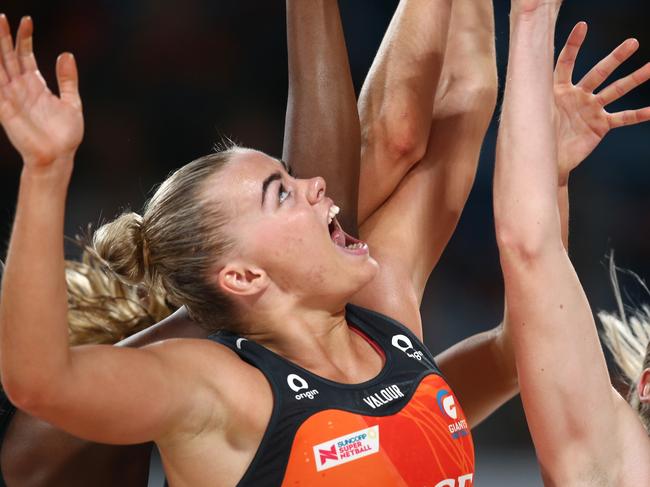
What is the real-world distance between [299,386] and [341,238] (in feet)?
1.03

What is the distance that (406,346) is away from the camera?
6.45 feet

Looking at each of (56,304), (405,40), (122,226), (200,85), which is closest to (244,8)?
(200,85)

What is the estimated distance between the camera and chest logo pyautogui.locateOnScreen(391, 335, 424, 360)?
6.39 feet

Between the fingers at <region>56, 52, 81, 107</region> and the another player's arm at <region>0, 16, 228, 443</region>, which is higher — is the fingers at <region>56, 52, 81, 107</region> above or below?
above

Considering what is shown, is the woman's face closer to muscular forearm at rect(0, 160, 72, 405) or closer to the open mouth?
the open mouth

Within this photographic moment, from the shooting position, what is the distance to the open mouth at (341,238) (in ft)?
6.21

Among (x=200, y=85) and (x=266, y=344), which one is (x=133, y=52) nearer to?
(x=200, y=85)

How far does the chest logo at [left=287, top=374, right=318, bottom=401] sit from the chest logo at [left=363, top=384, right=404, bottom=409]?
10 centimetres

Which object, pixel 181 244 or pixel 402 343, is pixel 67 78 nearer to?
pixel 181 244

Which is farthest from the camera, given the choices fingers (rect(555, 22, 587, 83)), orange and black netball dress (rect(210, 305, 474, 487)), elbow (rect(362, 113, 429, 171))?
elbow (rect(362, 113, 429, 171))

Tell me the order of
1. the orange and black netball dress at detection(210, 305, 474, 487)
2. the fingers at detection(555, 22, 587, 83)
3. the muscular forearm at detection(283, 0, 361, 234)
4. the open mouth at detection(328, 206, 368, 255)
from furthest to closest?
the muscular forearm at detection(283, 0, 361, 234), the fingers at detection(555, 22, 587, 83), the open mouth at detection(328, 206, 368, 255), the orange and black netball dress at detection(210, 305, 474, 487)

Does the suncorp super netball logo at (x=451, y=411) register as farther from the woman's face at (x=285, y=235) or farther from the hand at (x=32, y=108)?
the hand at (x=32, y=108)

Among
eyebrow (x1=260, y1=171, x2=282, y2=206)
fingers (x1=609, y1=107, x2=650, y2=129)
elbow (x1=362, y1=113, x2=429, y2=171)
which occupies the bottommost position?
elbow (x1=362, y1=113, x2=429, y2=171)

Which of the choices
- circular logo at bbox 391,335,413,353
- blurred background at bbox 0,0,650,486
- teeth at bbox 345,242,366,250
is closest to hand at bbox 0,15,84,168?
teeth at bbox 345,242,366,250
